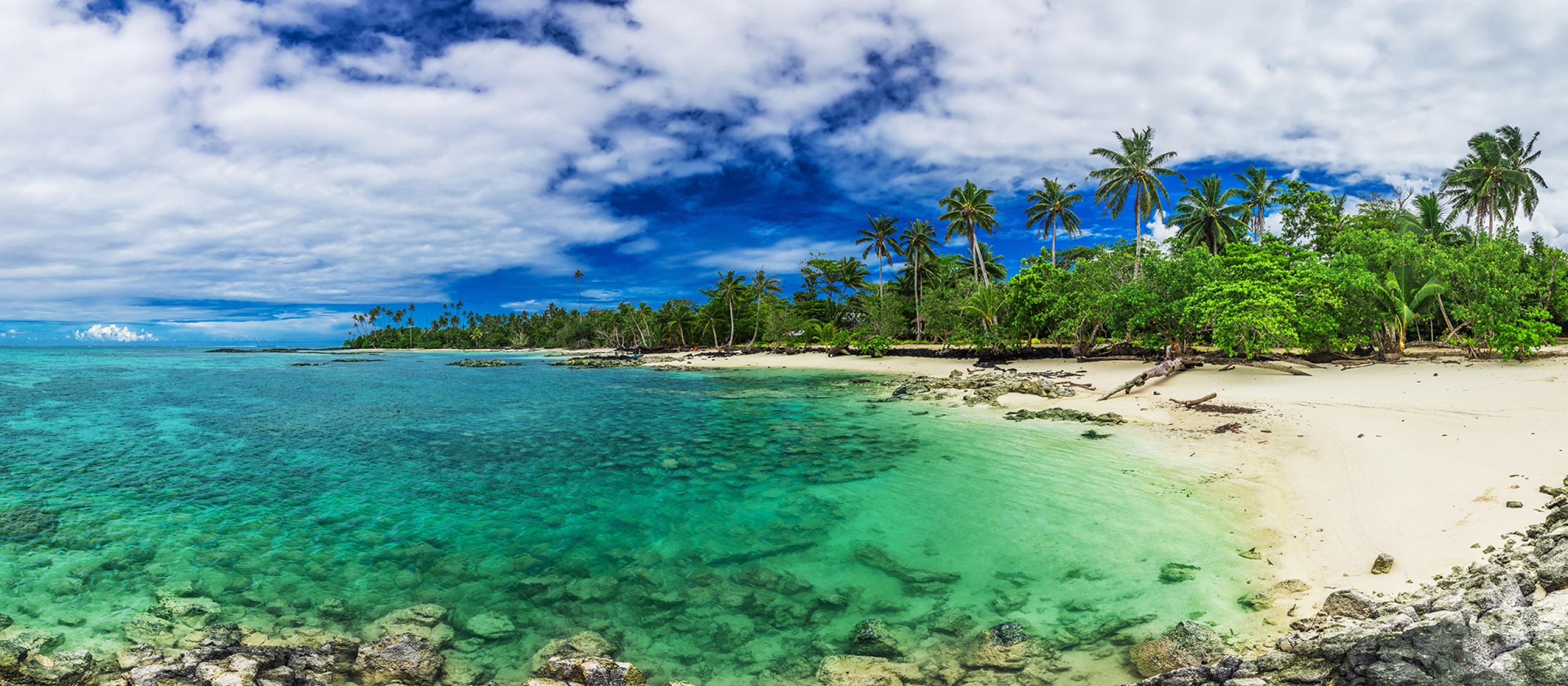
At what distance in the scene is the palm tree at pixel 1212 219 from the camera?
4941cm

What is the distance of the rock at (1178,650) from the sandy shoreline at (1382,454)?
177 cm

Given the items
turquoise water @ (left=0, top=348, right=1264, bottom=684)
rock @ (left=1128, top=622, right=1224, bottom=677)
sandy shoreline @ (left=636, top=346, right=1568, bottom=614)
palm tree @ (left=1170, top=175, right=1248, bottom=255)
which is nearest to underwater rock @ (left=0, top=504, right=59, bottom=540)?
turquoise water @ (left=0, top=348, right=1264, bottom=684)

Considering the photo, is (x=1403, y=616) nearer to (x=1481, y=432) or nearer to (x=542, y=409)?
(x=1481, y=432)

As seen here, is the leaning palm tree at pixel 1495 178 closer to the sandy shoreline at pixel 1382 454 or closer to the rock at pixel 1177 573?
the sandy shoreline at pixel 1382 454

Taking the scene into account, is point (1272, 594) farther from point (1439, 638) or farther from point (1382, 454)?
point (1382, 454)

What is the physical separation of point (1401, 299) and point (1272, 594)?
2992 centimetres

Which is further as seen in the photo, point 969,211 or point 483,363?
point 483,363

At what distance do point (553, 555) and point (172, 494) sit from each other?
1110cm

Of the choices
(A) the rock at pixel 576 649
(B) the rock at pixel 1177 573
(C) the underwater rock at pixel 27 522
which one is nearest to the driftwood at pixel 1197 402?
(B) the rock at pixel 1177 573

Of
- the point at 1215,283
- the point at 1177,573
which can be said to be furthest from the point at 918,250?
the point at 1177,573

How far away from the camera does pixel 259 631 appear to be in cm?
724

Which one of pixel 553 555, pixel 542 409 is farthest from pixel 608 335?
pixel 553 555

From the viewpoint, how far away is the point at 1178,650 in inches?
238

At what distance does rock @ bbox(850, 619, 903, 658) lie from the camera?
21.8 ft
